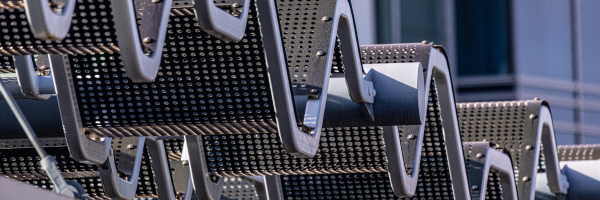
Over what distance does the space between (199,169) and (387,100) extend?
1.19 m

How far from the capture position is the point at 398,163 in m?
5.09

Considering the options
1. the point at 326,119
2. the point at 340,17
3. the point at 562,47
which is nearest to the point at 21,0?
the point at 340,17

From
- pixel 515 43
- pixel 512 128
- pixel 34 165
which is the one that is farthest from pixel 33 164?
pixel 515 43

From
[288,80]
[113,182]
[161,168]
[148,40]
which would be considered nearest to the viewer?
[148,40]

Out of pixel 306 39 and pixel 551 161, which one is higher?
pixel 306 39

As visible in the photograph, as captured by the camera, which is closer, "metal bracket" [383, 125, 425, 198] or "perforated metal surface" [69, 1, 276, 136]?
"perforated metal surface" [69, 1, 276, 136]

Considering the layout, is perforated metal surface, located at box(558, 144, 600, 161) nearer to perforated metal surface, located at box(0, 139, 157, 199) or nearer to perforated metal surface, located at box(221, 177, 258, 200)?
perforated metal surface, located at box(221, 177, 258, 200)

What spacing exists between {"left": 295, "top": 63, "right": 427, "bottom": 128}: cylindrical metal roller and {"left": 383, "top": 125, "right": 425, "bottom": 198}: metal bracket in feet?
1.09

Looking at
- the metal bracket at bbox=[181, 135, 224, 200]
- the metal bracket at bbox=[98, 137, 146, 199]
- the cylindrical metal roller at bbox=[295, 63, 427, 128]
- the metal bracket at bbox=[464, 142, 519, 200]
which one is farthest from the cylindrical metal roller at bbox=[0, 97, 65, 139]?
the metal bracket at bbox=[464, 142, 519, 200]

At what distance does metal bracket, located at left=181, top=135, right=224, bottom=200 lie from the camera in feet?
16.6

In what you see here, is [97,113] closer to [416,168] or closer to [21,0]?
[21,0]

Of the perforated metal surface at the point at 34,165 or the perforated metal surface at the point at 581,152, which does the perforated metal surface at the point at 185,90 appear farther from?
the perforated metal surface at the point at 581,152

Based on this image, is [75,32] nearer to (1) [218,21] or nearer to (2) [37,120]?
(1) [218,21]

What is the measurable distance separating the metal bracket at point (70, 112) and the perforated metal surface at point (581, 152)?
6.56 metres
